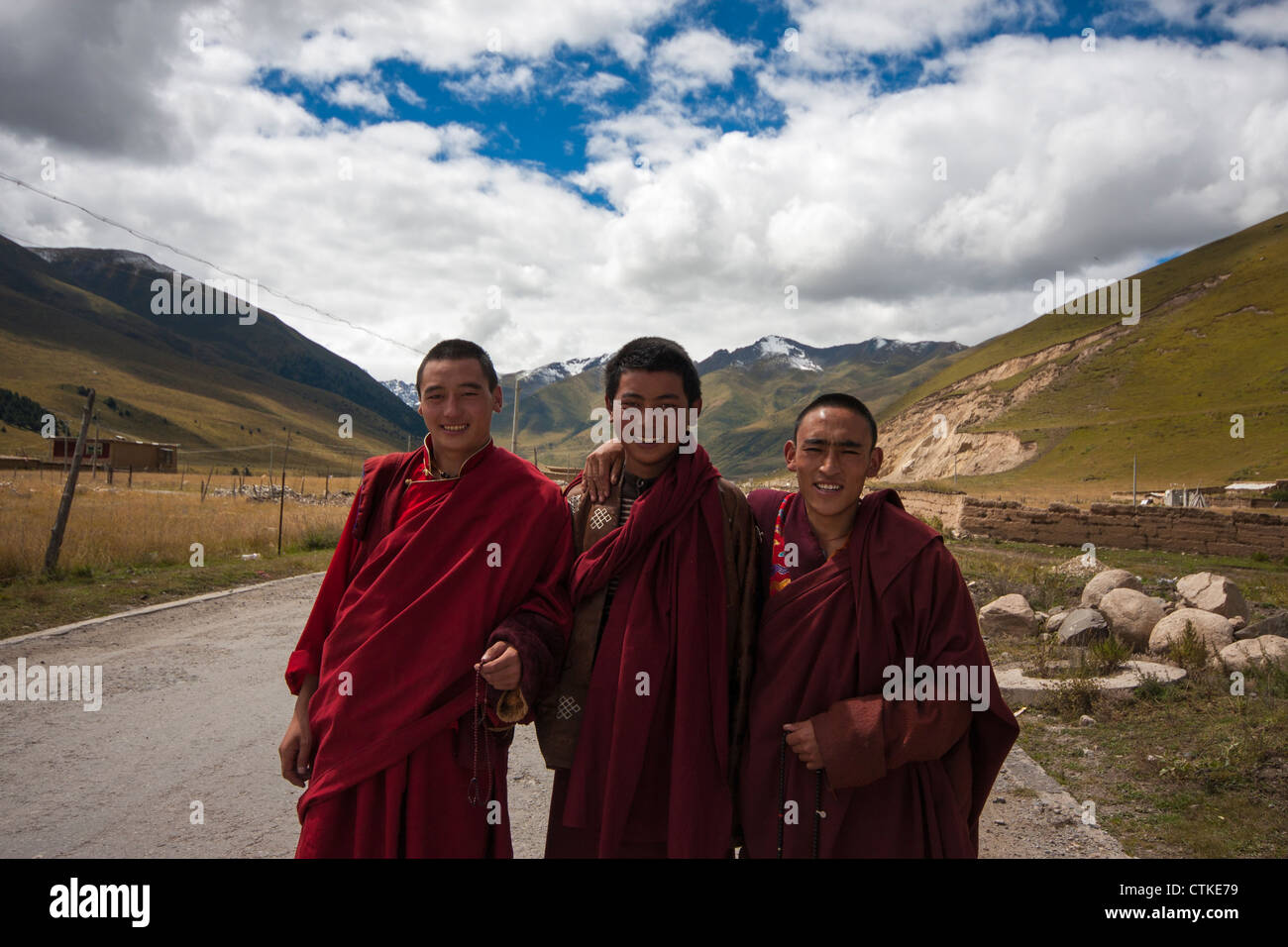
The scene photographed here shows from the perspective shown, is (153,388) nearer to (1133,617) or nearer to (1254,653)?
(1133,617)

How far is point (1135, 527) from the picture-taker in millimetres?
18672

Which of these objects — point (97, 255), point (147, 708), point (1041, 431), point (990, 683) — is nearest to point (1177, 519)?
point (990, 683)

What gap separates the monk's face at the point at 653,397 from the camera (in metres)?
2.49

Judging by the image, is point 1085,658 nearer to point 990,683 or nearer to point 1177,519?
point 990,683

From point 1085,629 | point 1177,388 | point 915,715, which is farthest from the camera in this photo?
point 1177,388

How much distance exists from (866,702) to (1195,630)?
6465mm

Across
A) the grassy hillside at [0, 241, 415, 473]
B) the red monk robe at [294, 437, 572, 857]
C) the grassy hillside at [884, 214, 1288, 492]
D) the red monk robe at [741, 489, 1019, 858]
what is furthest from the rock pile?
the grassy hillside at [0, 241, 415, 473]

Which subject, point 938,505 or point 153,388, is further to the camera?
point 153,388

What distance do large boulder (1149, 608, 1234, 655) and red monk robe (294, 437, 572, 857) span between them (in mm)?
Result: 6849

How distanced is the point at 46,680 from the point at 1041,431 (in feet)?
216

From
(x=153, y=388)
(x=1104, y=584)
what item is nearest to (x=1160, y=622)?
(x=1104, y=584)

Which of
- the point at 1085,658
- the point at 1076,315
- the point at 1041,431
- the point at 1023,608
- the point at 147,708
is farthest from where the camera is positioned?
the point at 1076,315

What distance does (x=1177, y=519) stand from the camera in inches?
713

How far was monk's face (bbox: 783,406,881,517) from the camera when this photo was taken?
240 centimetres
